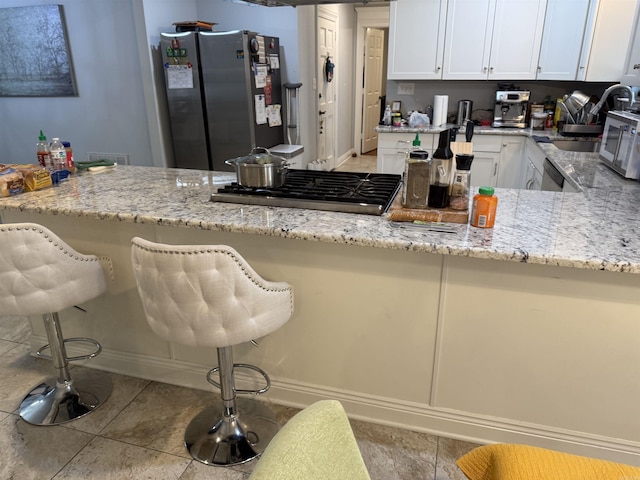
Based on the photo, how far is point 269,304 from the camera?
1598mm

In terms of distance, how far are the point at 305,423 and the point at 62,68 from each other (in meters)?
A: 4.79

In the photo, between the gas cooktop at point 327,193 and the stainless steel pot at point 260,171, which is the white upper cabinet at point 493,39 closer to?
→ the gas cooktop at point 327,193

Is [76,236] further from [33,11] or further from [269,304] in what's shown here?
[33,11]

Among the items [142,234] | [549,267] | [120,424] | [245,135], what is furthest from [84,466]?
[245,135]

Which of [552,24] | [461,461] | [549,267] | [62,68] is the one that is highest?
[552,24]

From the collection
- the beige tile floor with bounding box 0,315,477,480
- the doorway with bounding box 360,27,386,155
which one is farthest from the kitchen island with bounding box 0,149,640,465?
the doorway with bounding box 360,27,386,155

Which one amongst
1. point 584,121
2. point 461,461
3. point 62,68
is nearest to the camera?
point 461,461

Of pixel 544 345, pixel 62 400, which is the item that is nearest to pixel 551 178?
pixel 544 345

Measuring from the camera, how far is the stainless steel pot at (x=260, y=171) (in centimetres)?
201

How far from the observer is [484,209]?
1.60 meters

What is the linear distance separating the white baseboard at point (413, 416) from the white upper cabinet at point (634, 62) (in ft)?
6.90

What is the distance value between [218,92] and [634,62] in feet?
10.1

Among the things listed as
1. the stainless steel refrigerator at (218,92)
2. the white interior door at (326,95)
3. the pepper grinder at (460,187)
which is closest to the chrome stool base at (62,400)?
the pepper grinder at (460,187)

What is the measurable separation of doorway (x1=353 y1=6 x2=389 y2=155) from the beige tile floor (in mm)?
6368
